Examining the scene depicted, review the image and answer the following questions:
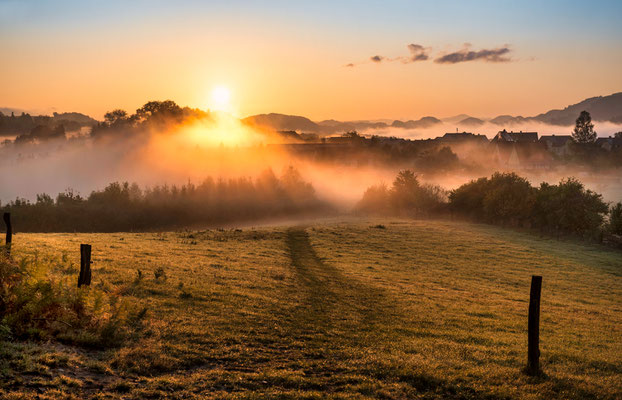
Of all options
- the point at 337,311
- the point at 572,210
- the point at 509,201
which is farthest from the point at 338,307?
the point at 509,201

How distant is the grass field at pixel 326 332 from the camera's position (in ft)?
50.7

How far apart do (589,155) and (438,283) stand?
175592 millimetres

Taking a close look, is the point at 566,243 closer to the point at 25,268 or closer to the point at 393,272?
the point at 393,272

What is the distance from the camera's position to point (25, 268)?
1977 cm

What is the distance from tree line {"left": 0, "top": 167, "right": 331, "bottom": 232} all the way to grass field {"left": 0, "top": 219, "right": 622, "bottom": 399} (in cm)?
6940

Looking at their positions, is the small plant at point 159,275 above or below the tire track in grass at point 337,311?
above

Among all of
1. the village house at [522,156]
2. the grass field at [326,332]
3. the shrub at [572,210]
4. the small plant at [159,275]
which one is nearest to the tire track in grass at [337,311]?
the grass field at [326,332]

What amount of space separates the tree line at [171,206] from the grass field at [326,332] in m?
69.4

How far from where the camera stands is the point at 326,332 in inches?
874

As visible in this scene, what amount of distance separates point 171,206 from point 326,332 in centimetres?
10846

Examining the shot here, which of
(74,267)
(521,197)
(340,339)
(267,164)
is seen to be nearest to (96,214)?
(267,164)

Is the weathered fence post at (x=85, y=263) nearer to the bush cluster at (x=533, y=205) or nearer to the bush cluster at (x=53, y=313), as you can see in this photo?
the bush cluster at (x=53, y=313)

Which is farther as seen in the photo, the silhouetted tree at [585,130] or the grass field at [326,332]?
the silhouetted tree at [585,130]

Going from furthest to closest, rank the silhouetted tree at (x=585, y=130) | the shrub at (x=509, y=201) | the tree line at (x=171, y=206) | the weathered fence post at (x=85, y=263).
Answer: the silhouetted tree at (x=585, y=130) → the tree line at (x=171, y=206) → the shrub at (x=509, y=201) → the weathered fence post at (x=85, y=263)
